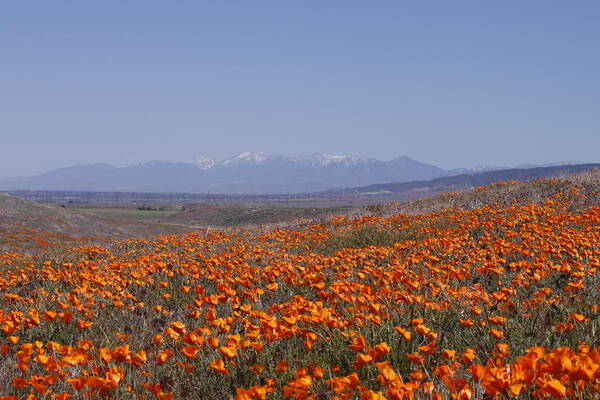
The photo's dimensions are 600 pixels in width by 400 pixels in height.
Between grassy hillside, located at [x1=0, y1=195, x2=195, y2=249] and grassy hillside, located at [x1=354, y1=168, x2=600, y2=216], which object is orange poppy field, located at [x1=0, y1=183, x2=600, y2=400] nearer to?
grassy hillside, located at [x1=354, y1=168, x2=600, y2=216]

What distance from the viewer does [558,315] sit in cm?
404

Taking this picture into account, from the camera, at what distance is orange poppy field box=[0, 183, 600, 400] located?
99.4 inches

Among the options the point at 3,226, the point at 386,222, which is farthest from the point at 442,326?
the point at 3,226

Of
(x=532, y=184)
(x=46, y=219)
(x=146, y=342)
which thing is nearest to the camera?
(x=146, y=342)

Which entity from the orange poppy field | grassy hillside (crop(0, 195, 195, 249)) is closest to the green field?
grassy hillside (crop(0, 195, 195, 249))

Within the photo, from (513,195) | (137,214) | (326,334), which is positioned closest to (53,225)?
(513,195)

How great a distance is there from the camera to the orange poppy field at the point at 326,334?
8.29 ft

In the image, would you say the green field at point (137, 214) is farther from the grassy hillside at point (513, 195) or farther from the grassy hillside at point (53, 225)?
the grassy hillside at point (513, 195)

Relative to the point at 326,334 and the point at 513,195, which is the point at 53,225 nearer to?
the point at 513,195

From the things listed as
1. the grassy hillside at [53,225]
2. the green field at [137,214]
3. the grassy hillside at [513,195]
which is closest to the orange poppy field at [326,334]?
the grassy hillside at [513,195]

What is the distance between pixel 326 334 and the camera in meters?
3.92

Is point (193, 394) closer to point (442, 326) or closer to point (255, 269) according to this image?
point (442, 326)

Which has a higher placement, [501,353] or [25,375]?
[501,353]

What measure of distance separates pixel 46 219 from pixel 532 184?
37.3 m
